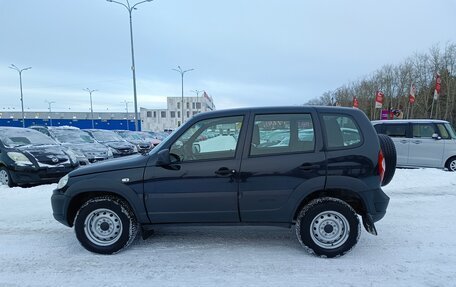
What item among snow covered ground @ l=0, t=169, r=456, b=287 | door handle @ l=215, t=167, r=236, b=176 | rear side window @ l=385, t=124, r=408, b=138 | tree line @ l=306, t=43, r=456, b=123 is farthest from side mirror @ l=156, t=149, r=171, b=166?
tree line @ l=306, t=43, r=456, b=123

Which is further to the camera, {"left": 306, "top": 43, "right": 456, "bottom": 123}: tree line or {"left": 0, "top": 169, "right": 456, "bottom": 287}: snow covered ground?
{"left": 306, "top": 43, "right": 456, "bottom": 123}: tree line

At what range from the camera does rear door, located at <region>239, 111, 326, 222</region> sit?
13.0 ft

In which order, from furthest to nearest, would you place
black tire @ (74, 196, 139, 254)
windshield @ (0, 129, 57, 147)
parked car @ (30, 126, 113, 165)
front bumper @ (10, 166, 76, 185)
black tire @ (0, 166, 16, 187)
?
parked car @ (30, 126, 113, 165) → windshield @ (0, 129, 57, 147) → black tire @ (0, 166, 16, 187) → front bumper @ (10, 166, 76, 185) → black tire @ (74, 196, 139, 254)

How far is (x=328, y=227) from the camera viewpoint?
4039 mm

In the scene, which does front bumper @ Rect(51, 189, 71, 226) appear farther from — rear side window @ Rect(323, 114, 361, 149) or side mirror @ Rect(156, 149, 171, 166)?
rear side window @ Rect(323, 114, 361, 149)

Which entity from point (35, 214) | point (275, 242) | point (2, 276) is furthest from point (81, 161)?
point (275, 242)

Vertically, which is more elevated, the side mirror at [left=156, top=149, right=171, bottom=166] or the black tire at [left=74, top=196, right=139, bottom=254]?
the side mirror at [left=156, top=149, right=171, bottom=166]

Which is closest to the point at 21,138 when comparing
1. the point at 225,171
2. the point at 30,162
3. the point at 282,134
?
the point at 30,162

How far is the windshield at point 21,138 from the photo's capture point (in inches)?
364

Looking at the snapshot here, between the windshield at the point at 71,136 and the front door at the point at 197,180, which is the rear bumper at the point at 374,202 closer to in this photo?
the front door at the point at 197,180

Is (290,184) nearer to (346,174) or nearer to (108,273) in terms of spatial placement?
(346,174)

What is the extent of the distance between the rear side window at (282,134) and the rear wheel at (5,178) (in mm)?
7555

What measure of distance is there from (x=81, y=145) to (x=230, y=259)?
10.4 meters

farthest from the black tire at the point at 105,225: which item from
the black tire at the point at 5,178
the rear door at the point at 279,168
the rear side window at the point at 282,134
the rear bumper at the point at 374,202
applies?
the black tire at the point at 5,178
